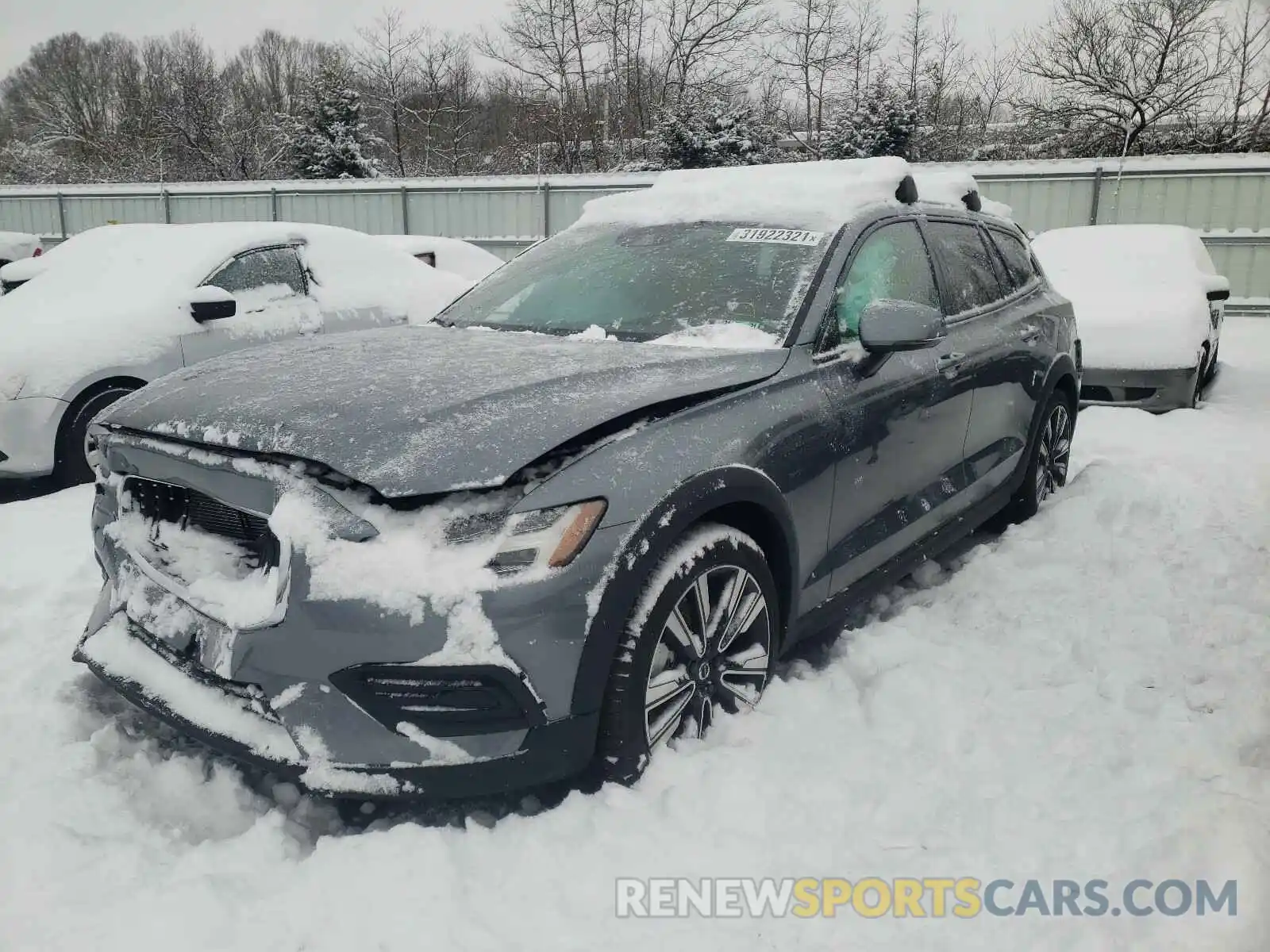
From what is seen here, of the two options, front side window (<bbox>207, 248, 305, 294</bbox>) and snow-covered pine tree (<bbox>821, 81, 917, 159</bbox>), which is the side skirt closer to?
front side window (<bbox>207, 248, 305, 294</bbox>)

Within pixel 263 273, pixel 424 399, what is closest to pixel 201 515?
pixel 424 399

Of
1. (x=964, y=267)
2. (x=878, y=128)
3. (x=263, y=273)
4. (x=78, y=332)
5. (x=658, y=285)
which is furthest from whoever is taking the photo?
(x=878, y=128)

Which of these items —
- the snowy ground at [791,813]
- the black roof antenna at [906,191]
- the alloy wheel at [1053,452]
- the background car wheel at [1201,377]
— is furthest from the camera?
the background car wheel at [1201,377]

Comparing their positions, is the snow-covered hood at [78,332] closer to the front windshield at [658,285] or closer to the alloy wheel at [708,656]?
the front windshield at [658,285]

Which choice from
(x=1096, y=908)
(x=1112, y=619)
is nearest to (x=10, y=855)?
(x=1096, y=908)

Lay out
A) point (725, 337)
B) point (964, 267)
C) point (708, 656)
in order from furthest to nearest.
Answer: point (964, 267), point (725, 337), point (708, 656)

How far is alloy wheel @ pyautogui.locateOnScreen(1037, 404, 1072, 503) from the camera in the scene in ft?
15.8

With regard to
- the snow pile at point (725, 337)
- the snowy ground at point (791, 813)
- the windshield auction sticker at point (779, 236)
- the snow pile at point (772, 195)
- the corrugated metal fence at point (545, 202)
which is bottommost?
the snowy ground at point (791, 813)

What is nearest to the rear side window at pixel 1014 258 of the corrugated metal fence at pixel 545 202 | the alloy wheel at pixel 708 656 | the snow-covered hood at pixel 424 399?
the snow-covered hood at pixel 424 399

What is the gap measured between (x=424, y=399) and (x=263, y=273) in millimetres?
4384

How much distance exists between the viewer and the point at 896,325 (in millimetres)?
2979

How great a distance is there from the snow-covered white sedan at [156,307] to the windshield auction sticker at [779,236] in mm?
2497

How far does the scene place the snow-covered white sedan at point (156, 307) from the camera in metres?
5.10

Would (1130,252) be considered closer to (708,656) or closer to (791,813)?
(708,656)
